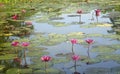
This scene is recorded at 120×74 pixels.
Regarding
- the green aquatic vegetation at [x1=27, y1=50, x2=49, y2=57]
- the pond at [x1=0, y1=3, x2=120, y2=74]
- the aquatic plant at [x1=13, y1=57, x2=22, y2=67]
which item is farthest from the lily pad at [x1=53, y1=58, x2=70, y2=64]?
the aquatic plant at [x1=13, y1=57, x2=22, y2=67]

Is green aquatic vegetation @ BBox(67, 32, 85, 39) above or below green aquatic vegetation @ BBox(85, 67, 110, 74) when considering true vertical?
above

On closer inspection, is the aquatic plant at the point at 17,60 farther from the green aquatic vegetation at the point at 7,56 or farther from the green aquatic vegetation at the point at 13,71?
the green aquatic vegetation at the point at 13,71

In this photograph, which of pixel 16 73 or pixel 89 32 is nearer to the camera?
pixel 16 73

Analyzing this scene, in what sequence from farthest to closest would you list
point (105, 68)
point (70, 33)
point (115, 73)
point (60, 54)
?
1. point (70, 33)
2. point (60, 54)
3. point (105, 68)
4. point (115, 73)

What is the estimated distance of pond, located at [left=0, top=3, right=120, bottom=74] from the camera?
3.70 metres

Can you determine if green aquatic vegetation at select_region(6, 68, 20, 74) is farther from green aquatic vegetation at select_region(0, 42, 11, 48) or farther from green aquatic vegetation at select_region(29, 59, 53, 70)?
green aquatic vegetation at select_region(0, 42, 11, 48)

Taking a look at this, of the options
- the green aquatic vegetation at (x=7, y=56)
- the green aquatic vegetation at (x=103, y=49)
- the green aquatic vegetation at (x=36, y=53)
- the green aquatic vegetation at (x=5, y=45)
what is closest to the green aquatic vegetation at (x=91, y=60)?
the green aquatic vegetation at (x=103, y=49)

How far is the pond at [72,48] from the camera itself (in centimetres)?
370

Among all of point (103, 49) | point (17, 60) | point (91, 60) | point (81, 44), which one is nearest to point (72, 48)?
point (81, 44)

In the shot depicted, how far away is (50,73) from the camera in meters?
3.54

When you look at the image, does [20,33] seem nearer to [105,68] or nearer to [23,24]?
[23,24]

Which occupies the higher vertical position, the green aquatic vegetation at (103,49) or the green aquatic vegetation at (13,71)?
the green aquatic vegetation at (103,49)

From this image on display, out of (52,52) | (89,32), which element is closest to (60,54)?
(52,52)

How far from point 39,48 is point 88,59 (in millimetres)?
1047
